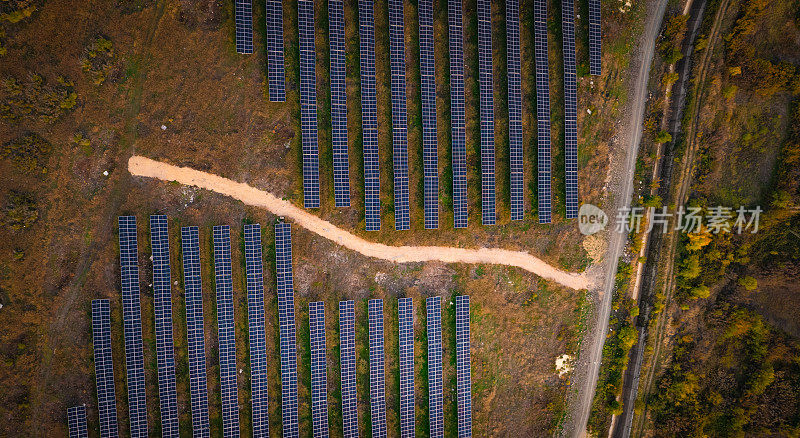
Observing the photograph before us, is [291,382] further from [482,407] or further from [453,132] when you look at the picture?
[453,132]

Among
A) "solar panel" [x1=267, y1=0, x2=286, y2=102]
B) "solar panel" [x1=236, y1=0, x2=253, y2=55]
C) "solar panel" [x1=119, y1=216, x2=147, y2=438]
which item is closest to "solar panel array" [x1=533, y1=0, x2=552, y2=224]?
"solar panel" [x1=267, y1=0, x2=286, y2=102]

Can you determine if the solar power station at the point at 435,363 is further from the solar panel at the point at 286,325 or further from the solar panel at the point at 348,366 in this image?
the solar panel at the point at 286,325

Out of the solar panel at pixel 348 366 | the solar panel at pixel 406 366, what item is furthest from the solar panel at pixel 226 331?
the solar panel at pixel 406 366

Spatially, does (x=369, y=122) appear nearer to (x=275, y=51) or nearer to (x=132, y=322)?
(x=275, y=51)

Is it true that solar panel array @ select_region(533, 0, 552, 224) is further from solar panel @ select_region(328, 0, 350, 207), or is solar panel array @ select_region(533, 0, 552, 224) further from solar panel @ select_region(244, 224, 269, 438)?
solar panel @ select_region(244, 224, 269, 438)

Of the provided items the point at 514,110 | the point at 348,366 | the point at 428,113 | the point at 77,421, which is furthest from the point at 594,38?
the point at 77,421
